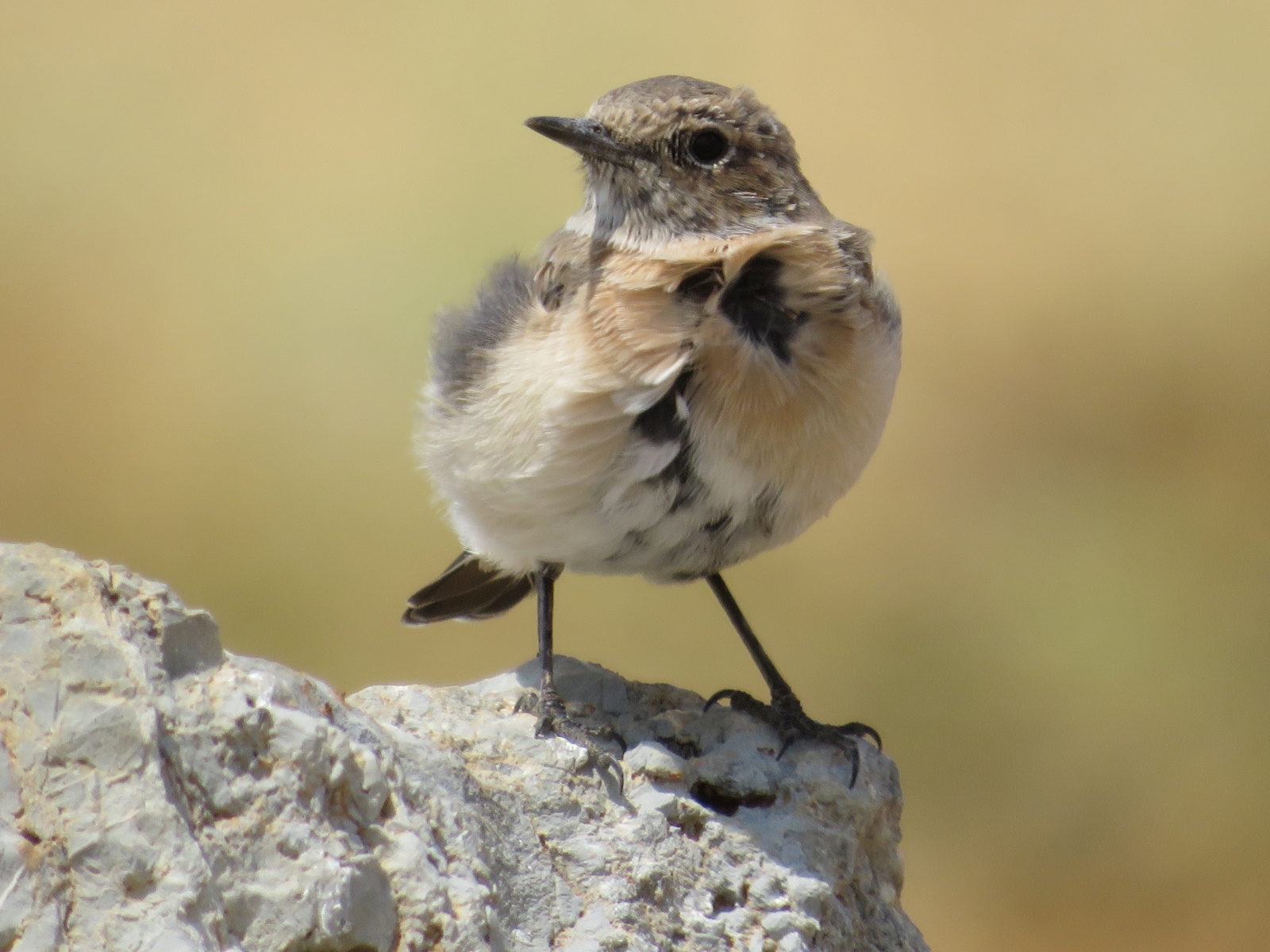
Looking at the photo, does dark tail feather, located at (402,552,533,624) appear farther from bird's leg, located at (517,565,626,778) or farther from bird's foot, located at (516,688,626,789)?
bird's foot, located at (516,688,626,789)

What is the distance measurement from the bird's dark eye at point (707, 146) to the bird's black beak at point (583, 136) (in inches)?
6.8

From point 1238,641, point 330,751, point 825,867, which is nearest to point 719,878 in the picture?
point 825,867

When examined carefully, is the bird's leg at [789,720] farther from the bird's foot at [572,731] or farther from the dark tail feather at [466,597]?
the dark tail feather at [466,597]

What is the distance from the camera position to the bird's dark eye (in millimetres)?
3580

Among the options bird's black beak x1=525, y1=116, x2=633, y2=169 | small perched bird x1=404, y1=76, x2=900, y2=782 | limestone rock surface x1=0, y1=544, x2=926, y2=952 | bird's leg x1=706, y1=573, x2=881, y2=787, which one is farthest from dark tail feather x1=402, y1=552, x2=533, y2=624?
bird's black beak x1=525, y1=116, x2=633, y2=169

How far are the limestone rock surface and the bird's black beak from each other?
143 cm

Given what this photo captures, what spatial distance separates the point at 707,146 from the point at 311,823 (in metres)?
2.09

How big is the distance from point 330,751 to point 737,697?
1.56 metres

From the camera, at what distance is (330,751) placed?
2.32 m

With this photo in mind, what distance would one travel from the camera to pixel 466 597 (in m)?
4.52

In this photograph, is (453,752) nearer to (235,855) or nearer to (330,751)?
(330,751)

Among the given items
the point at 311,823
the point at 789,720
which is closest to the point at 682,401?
the point at 789,720

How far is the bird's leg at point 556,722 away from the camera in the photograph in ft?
10.2

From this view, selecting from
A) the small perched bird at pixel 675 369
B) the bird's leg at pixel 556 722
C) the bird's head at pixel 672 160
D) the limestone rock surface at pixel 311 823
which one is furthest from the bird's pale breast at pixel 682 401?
the limestone rock surface at pixel 311 823
